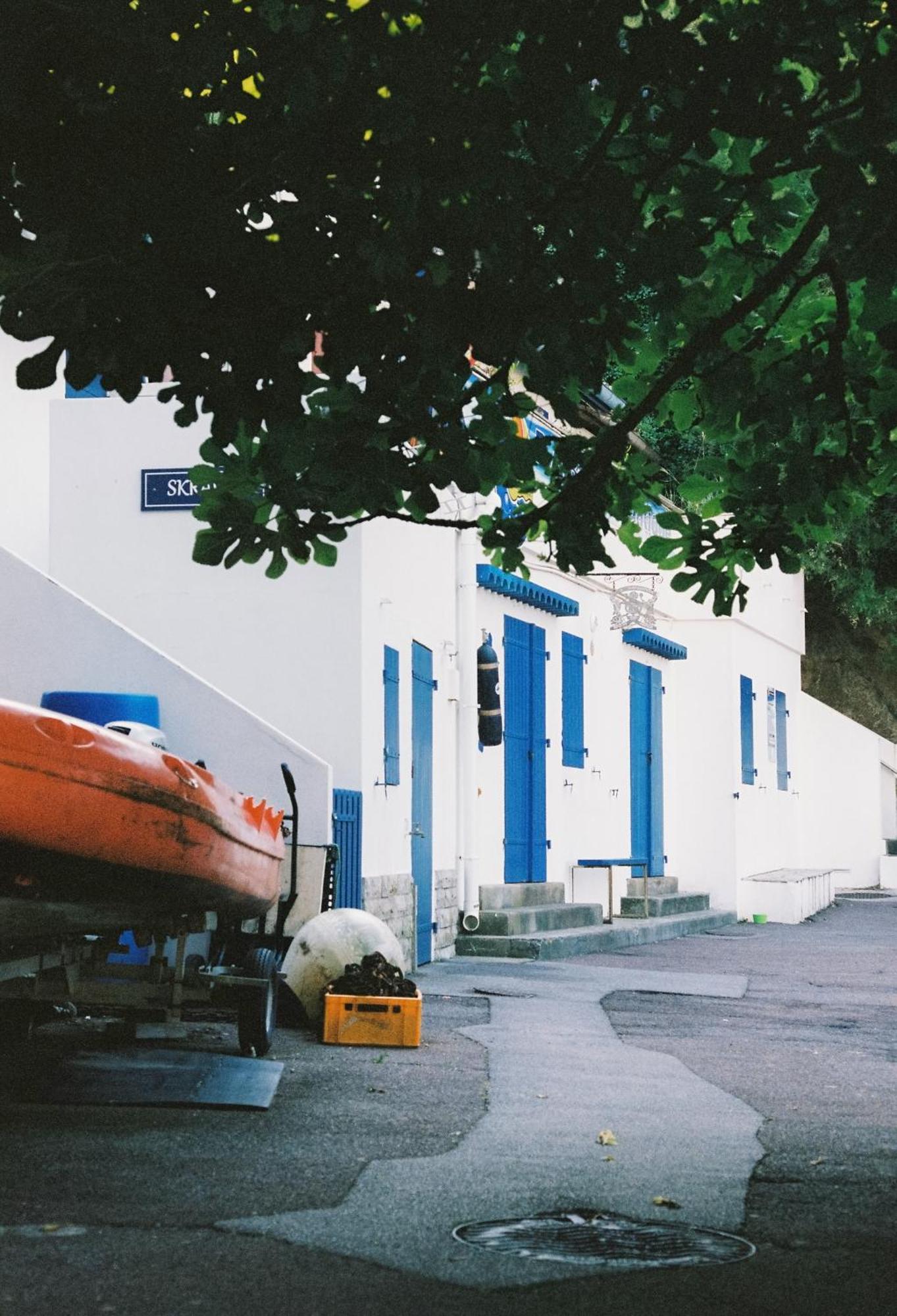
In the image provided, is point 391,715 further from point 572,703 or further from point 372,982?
point 572,703

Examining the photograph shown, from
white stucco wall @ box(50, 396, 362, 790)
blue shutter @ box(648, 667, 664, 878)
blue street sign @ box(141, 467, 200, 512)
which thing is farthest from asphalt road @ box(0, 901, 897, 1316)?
blue shutter @ box(648, 667, 664, 878)

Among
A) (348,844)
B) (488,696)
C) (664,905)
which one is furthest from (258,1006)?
(664,905)

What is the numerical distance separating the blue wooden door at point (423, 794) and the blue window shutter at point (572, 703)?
402 cm

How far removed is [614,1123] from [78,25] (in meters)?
5.11

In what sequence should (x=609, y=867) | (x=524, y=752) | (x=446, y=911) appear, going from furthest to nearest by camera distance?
(x=609, y=867) → (x=524, y=752) → (x=446, y=911)

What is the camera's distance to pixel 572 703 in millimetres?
19641

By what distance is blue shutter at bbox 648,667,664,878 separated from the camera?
73.9 feet

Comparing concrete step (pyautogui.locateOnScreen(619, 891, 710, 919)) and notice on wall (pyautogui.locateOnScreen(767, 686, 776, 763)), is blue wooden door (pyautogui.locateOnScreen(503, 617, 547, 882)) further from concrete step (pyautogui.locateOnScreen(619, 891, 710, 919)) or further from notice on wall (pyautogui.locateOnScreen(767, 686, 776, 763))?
notice on wall (pyautogui.locateOnScreen(767, 686, 776, 763))

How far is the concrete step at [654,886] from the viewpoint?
21516mm

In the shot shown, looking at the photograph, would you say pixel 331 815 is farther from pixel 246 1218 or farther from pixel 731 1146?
pixel 246 1218

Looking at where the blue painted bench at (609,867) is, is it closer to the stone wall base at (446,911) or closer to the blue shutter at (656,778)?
the blue shutter at (656,778)

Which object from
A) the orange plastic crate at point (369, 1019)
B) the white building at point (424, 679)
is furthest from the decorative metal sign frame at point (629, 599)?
the orange plastic crate at point (369, 1019)

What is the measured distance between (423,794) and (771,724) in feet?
44.9

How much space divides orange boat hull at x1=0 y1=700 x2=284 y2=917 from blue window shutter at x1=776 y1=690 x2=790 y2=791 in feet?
69.7
